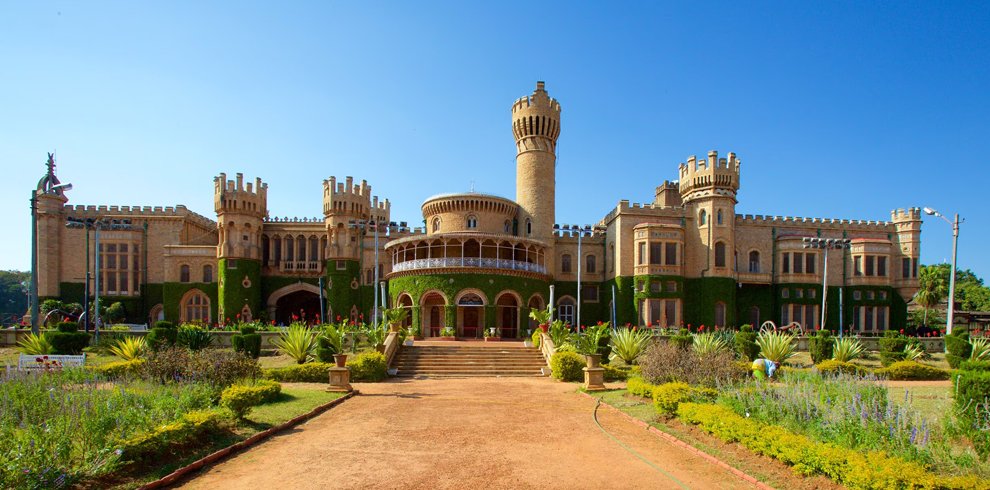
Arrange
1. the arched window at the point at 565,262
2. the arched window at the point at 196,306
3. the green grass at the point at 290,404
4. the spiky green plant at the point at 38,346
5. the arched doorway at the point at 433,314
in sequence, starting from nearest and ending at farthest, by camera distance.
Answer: the green grass at the point at 290,404, the spiky green plant at the point at 38,346, the arched doorway at the point at 433,314, the arched window at the point at 196,306, the arched window at the point at 565,262

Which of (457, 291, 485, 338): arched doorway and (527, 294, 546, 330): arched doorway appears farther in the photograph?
(527, 294, 546, 330): arched doorway

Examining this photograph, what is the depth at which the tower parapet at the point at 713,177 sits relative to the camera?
4181 cm

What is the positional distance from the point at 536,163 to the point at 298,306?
79.3 feet

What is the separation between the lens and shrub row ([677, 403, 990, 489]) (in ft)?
24.5

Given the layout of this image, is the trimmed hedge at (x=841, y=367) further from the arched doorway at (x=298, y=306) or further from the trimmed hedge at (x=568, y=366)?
the arched doorway at (x=298, y=306)

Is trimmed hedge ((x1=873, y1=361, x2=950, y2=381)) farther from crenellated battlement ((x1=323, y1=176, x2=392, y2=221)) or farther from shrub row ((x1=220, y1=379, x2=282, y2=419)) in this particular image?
crenellated battlement ((x1=323, y1=176, x2=392, y2=221))

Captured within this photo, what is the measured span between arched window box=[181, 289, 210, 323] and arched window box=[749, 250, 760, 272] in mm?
42311

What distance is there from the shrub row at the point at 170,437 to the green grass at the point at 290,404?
194 centimetres

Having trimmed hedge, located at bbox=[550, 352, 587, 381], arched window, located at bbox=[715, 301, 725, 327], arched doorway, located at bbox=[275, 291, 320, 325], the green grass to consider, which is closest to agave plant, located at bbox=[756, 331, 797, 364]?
Answer: trimmed hedge, located at bbox=[550, 352, 587, 381]

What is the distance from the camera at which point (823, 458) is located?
→ 8812 millimetres

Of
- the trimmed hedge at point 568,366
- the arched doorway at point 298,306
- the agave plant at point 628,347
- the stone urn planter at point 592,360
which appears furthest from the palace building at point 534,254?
the stone urn planter at point 592,360

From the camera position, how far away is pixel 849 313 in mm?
43781

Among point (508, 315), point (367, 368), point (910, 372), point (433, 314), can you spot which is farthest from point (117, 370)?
point (910, 372)

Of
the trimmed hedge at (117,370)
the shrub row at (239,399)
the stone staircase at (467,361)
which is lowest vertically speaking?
the stone staircase at (467,361)
